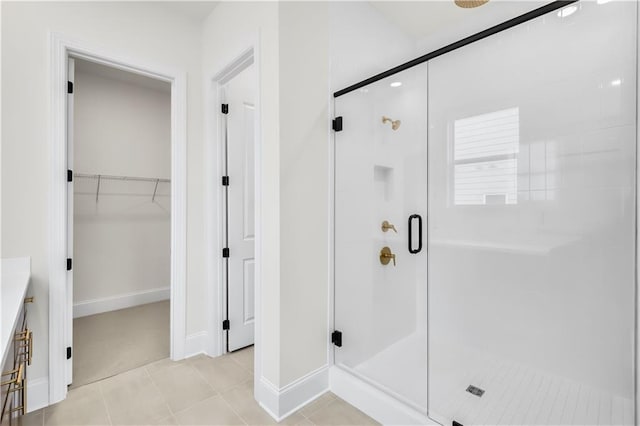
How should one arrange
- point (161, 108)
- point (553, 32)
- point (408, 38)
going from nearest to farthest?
Result: point (553, 32), point (408, 38), point (161, 108)

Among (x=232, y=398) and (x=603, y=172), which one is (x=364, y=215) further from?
(x=232, y=398)

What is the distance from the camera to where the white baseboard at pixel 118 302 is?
3318mm

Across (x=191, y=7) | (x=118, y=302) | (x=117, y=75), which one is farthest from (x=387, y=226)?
(x=117, y=75)

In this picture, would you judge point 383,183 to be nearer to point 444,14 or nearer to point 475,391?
point 475,391

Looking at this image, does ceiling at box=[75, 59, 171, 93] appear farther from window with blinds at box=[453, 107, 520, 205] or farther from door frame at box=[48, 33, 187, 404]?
window with blinds at box=[453, 107, 520, 205]

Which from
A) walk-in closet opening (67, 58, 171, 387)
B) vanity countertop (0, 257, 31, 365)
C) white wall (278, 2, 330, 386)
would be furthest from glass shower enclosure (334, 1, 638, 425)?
walk-in closet opening (67, 58, 171, 387)

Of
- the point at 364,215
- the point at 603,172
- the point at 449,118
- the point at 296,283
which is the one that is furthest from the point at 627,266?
the point at 296,283

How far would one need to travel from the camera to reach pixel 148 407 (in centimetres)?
184

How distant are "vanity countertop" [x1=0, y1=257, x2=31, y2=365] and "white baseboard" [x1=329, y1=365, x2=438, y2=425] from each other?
1634mm

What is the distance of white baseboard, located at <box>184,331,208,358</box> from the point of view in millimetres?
2459

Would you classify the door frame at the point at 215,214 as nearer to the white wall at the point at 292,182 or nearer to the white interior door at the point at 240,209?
the white interior door at the point at 240,209

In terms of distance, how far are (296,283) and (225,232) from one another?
37.0 inches

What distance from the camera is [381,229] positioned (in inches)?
84.2

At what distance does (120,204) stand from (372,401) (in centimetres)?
342
